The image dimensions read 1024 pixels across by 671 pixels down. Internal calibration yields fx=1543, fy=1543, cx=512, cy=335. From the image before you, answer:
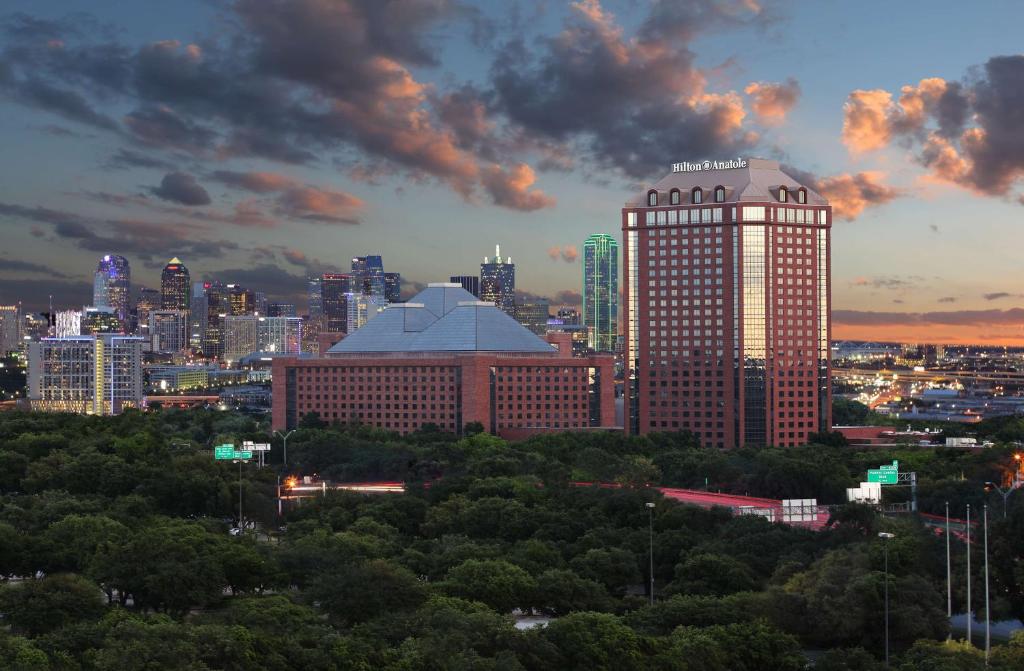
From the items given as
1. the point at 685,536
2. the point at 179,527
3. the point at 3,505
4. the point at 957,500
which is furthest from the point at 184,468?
the point at 957,500

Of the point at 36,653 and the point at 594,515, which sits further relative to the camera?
the point at 594,515

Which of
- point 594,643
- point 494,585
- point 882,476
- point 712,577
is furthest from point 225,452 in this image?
point 594,643

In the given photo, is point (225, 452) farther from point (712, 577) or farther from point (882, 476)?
point (712, 577)

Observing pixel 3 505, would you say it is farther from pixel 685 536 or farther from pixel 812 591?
pixel 812 591

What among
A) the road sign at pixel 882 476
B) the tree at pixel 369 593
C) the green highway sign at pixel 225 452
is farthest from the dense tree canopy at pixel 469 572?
the road sign at pixel 882 476

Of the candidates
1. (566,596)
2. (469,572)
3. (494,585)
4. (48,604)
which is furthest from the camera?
(469,572)
